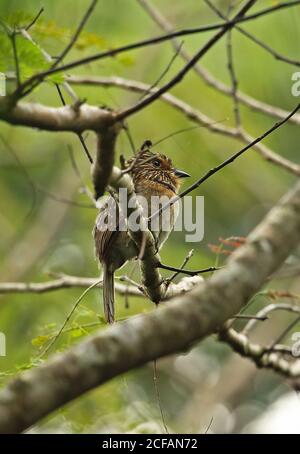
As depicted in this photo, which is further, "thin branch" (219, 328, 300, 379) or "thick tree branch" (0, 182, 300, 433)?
"thin branch" (219, 328, 300, 379)

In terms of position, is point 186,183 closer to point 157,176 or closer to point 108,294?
point 157,176

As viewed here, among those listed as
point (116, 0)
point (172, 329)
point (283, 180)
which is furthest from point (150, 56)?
point (172, 329)

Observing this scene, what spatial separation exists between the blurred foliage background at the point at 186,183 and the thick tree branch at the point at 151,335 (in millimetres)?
4369

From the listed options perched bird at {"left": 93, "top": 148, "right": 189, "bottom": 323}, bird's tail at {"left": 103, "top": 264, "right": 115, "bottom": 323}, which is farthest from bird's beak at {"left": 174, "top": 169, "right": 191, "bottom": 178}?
bird's tail at {"left": 103, "top": 264, "right": 115, "bottom": 323}

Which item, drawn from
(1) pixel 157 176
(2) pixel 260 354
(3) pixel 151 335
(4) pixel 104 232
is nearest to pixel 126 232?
(4) pixel 104 232

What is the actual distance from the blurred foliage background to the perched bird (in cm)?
132

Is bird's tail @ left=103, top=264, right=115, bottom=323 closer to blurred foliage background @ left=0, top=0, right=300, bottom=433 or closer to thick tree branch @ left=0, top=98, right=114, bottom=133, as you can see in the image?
blurred foliage background @ left=0, top=0, right=300, bottom=433

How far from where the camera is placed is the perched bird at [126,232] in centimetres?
510

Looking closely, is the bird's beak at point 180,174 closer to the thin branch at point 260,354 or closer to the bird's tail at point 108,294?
the bird's tail at point 108,294

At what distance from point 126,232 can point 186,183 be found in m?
3.36

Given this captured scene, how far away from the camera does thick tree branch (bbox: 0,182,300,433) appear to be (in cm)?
186

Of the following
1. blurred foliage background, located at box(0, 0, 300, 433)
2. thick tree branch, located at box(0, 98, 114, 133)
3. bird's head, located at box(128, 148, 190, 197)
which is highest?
blurred foliage background, located at box(0, 0, 300, 433)

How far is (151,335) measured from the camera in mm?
2025

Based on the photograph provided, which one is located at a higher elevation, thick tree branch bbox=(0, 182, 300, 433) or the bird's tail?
the bird's tail
